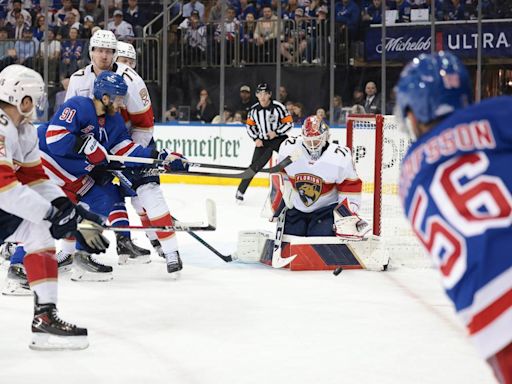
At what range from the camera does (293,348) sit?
3.33m

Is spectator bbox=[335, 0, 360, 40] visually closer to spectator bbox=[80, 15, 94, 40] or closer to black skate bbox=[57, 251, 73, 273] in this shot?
spectator bbox=[80, 15, 94, 40]

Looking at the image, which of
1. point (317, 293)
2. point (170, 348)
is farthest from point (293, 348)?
point (317, 293)

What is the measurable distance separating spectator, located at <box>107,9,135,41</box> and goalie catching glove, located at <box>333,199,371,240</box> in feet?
20.2

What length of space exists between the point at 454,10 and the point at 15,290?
6.19 meters

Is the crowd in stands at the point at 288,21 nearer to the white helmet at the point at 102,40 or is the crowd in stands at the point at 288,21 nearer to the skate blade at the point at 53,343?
the white helmet at the point at 102,40

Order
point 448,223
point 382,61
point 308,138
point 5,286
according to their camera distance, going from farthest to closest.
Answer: point 382,61
point 308,138
point 5,286
point 448,223

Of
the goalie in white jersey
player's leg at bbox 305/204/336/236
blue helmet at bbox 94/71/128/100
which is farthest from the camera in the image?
player's leg at bbox 305/204/336/236

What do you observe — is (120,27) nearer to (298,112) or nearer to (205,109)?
(205,109)

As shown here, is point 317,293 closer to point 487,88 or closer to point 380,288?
point 380,288

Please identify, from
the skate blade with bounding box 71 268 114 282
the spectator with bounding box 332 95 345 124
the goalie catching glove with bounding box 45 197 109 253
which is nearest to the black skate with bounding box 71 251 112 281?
the skate blade with bounding box 71 268 114 282

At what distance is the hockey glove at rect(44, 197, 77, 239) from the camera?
3.02 m

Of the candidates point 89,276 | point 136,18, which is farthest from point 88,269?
point 136,18

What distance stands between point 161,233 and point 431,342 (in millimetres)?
1713

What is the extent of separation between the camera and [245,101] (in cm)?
999
